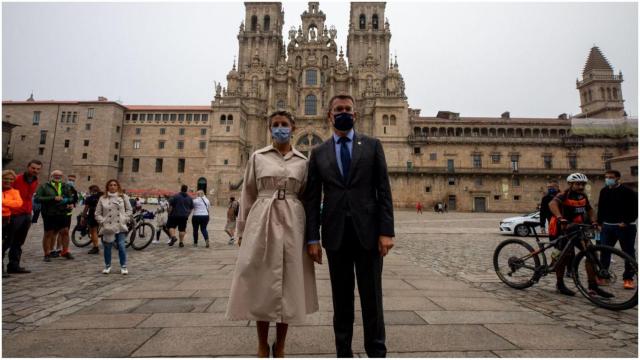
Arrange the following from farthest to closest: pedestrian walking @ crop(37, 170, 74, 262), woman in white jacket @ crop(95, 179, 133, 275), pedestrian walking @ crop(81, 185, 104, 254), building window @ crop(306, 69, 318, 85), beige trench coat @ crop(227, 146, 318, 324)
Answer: building window @ crop(306, 69, 318, 85) → pedestrian walking @ crop(81, 185, 104, 254) → pedestrian walking @ crop(37, 170, 74, 262) → woman in white jacket @ crop(95, 179, 133, 275) → beige trench coat @ crop(227, 146, 318, 324)

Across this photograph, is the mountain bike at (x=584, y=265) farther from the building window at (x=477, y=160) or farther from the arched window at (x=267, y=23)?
the arched window at (x=267, y=23)

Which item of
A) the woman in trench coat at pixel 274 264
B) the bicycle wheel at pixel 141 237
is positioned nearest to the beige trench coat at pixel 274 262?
the woman in trench coat at pixel 274 264

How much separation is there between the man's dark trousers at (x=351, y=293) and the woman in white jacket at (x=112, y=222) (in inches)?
207

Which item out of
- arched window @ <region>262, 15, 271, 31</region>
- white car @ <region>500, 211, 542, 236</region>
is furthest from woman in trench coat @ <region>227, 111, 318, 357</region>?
arched window @ <region>262, 15, 271, 31</region>

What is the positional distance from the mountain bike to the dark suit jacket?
377cm

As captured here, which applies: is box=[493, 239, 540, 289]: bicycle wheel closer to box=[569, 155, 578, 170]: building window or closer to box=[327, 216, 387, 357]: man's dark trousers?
box=[327, 216, 387, 357]: man's dark trousers

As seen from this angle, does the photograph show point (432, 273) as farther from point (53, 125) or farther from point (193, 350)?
point (53, 125)

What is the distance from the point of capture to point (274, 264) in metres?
2.83

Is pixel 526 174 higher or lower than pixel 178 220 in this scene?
higher

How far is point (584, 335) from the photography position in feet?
11.6

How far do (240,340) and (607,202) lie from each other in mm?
6754

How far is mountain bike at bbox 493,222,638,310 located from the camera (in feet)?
14.6

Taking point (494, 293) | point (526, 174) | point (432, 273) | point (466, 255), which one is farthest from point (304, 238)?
point (526, 174)

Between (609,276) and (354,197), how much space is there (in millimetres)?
4267
